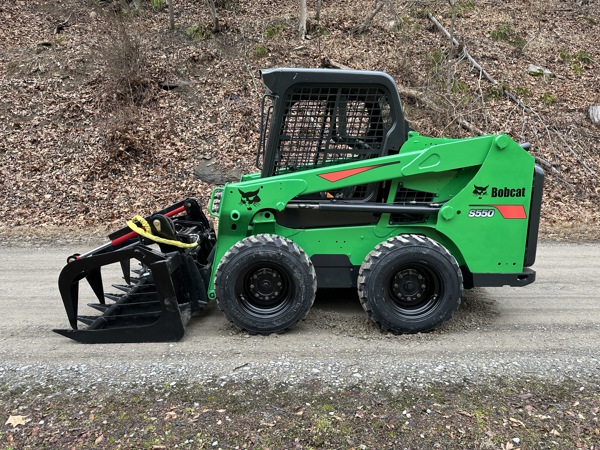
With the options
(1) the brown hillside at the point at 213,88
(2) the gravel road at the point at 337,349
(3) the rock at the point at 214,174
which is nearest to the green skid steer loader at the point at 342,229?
(2) the gravel road at the point at 337,349

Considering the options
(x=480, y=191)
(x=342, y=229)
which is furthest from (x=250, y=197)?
(x=480, y=191)

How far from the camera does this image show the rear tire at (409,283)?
13.9ft

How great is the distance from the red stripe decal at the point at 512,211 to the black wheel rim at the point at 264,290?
77.1 inches

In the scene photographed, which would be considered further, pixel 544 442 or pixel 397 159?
pixel 397 159

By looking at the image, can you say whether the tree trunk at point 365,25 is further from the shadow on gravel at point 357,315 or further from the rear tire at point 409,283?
the rear tire at point 409,283

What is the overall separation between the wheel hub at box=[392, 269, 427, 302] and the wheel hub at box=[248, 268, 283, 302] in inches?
40.3

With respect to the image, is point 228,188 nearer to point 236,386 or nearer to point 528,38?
point 236,386

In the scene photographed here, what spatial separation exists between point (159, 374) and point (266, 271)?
121 centimetres

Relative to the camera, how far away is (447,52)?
1444 centimetres

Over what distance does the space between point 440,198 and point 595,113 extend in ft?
33.7

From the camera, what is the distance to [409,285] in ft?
14.3

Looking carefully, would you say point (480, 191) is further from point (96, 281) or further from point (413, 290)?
point (96, 281)

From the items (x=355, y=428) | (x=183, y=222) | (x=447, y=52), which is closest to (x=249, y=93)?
(x=447, y=52)

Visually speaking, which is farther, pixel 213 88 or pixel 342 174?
pixel 213 88
